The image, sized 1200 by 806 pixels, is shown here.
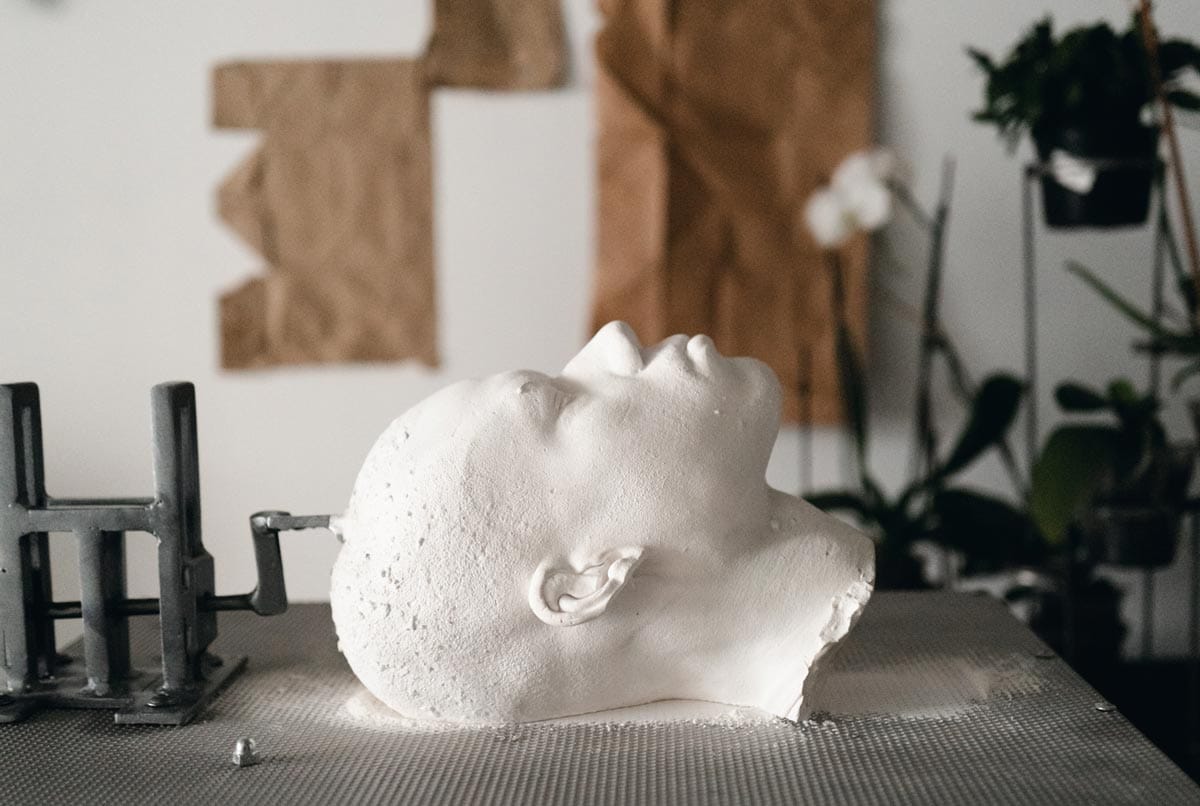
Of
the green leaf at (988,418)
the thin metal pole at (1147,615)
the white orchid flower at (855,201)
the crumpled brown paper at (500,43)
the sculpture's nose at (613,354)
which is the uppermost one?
the crumpled brown paper at (500,43)

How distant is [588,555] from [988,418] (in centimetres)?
150

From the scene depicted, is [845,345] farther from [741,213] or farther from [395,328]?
[395,328]

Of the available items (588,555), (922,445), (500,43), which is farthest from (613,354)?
(500,43)

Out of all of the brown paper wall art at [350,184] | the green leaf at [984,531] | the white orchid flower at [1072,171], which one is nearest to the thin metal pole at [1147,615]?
the green leaf at [984,531]

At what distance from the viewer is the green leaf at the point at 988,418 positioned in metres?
2.37

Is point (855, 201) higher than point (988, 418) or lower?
higher

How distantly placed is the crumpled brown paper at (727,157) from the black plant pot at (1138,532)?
69 centimetres

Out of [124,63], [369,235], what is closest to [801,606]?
[369,235]

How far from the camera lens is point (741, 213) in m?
2.58

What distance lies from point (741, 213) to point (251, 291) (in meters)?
1.03

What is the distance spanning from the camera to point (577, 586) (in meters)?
1.07

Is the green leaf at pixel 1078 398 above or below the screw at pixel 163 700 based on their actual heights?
above

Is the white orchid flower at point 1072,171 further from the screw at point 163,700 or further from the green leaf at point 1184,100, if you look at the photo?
the screw at point 163,700

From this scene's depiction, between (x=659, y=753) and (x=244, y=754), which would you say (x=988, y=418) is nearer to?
(x=659, y=753)
